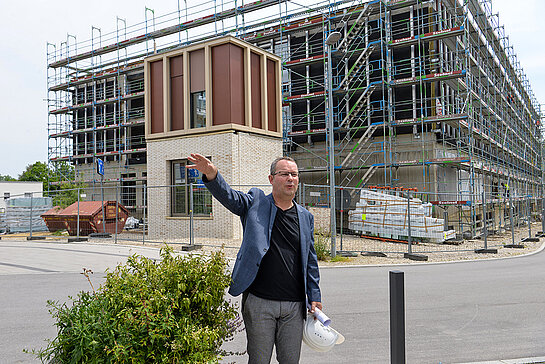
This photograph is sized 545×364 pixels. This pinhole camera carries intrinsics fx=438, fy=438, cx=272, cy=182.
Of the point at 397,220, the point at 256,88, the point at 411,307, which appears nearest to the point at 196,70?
the point at 256,88

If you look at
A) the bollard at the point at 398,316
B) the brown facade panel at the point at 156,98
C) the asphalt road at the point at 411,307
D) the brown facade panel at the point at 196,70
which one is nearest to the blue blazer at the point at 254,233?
the bollard at the point at 398,316

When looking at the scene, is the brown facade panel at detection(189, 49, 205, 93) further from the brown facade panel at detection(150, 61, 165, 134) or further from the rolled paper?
the rolled paper

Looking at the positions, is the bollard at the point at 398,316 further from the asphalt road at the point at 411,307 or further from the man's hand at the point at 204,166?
the asphalt road at the point at 411,307

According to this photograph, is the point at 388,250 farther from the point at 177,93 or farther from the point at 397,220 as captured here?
the point at 177,93

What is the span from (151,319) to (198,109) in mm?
16481

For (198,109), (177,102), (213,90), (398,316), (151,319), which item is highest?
(213,90)

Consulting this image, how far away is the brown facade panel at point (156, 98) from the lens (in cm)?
1922

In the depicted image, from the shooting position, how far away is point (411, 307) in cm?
689

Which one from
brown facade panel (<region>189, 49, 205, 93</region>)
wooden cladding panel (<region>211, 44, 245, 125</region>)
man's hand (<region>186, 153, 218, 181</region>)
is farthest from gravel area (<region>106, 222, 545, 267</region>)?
man's hand (<region>186, 153, 218, 181</region>)

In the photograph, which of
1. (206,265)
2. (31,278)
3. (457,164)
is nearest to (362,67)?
(457,164)

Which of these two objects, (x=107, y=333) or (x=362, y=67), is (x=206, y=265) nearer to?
(x=107, y=333)

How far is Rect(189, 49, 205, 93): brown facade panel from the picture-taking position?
1816cm

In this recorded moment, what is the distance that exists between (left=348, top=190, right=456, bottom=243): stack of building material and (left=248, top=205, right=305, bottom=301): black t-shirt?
44.1 feet

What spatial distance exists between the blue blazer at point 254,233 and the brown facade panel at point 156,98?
17.0 m
